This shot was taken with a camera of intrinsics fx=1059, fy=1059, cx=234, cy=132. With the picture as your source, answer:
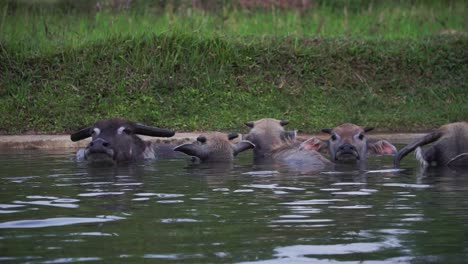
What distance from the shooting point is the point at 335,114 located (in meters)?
17.4

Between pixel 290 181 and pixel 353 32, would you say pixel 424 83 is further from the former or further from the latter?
pixel 290 181

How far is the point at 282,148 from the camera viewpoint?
1351 centimetres

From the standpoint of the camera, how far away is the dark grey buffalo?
12348 mm

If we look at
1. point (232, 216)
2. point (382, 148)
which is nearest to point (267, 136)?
point (382, 148)

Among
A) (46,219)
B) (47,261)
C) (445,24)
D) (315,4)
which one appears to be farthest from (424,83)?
(47,261)

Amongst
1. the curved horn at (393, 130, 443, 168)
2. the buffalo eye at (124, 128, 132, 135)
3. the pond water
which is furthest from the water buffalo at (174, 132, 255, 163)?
the curved horn at (393, 130, 443, 168)

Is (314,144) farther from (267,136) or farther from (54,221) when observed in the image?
(54,221)

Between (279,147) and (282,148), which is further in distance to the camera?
(279,147)

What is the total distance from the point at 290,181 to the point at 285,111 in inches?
284

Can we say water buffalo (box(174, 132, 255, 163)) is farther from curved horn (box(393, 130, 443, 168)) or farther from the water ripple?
the water ripple

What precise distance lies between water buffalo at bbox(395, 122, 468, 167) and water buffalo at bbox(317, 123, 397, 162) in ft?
2.81

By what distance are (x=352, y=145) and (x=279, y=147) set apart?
129 centimetres

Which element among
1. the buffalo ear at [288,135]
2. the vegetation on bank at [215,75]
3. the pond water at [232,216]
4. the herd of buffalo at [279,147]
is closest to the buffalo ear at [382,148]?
the herd of buffalo at [279,147]

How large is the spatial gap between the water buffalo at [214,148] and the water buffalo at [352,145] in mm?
1033
